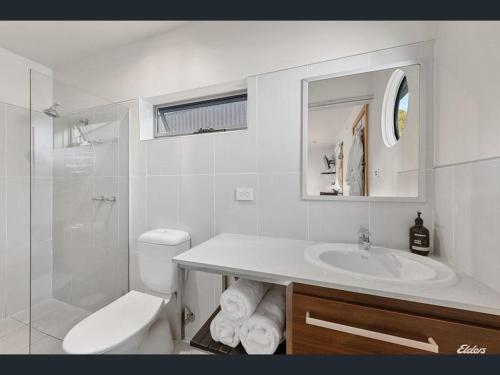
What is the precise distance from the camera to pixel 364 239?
41.2 inches

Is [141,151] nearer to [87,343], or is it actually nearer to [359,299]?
[87,343]

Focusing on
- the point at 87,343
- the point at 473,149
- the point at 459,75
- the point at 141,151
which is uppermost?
the point at 459,75

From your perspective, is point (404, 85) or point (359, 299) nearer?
point (359, 299)

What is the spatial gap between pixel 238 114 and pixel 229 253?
0.95 metres

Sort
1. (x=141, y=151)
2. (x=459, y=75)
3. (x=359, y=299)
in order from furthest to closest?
(x=141, y=151)
(x=459, y=75)
(x=359, y=299)

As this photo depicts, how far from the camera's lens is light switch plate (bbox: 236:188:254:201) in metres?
1.35

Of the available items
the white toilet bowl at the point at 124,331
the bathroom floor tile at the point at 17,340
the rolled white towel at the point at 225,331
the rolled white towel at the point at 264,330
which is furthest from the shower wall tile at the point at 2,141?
the rolled white towel at the point at 264,330

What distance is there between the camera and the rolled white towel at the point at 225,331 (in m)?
0.92

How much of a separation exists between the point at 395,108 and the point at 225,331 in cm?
136

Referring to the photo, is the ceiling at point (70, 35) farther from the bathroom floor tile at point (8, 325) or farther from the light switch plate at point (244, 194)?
the bathroom floor tile at point (8, 325)

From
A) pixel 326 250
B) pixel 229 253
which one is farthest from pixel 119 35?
pixel 326 250

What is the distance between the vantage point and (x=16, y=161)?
69.6 inches

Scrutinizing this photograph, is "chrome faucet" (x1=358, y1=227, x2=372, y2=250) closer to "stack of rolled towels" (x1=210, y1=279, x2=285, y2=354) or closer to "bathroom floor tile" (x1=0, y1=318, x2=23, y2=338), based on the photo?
"stack of rolled towels" (x1=210, y1=279, x2=285, y2=354)
